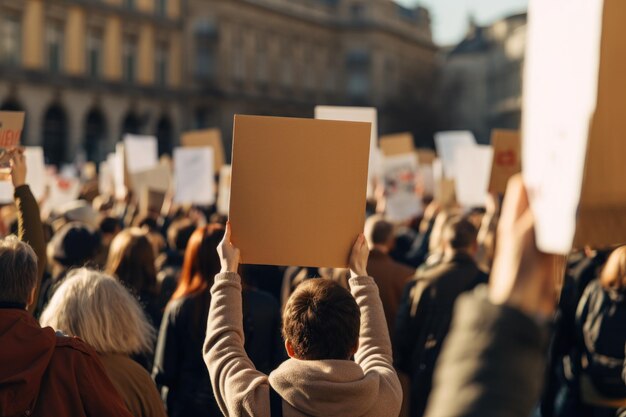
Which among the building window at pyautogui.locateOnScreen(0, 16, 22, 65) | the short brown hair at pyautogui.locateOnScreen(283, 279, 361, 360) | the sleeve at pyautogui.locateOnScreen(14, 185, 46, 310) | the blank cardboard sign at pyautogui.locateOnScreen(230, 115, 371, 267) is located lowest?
the short brown hair at pyautogui.locateOnScreen(283, 279, 361, 360)

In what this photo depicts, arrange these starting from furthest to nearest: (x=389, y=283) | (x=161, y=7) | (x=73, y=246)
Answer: (x=161, y=7)
(x=389, y=283)
(x=73, y=246)

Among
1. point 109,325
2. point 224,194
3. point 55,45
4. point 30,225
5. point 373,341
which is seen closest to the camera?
point 373,341

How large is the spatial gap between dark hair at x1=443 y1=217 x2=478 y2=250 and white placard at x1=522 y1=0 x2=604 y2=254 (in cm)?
396

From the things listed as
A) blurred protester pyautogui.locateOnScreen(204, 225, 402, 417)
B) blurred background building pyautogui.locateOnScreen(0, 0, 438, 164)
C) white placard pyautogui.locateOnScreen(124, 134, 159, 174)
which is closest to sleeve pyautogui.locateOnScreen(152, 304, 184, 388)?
blurred protester pyautogui.locateOnScreen(204, 225, 402, 417)

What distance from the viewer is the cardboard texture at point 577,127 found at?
1.31m

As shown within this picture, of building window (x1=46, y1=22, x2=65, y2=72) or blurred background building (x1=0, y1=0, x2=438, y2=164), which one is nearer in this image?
blurred background building (x1=0, y1=0, x2=438, y2=164)

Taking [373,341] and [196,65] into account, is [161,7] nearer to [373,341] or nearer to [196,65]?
[196,65]

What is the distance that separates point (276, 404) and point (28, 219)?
1.74 m

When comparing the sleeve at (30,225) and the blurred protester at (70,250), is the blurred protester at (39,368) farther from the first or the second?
the blurred protester at (70,250)

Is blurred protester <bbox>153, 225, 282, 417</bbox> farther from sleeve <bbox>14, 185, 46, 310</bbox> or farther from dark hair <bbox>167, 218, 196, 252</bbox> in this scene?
dark hair <bbox>167, 218, 196, 252</bbox>

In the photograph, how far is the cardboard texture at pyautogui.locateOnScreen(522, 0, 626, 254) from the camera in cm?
131

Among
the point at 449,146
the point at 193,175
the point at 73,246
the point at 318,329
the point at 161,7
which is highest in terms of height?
the point at 161,7

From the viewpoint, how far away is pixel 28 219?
3.93 metres

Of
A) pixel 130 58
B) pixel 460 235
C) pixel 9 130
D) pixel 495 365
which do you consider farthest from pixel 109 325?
pixel 130 58
